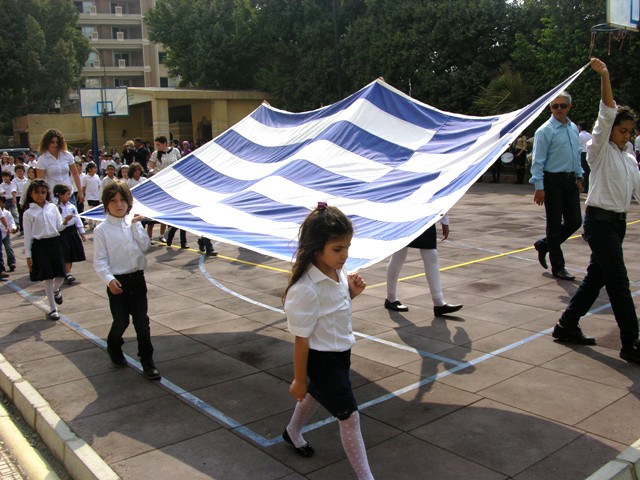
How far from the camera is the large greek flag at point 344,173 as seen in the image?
17.7ft

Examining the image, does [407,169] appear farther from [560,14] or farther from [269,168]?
[560,14]

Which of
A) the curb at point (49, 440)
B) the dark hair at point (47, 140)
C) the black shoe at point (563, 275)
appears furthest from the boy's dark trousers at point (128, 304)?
the black shoe at point (563, 275)

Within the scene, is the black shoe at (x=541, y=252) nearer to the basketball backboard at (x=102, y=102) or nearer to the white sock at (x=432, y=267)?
the white sock at (x=432, y=267)

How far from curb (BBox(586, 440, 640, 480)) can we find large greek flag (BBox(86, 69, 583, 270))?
198 centimetres

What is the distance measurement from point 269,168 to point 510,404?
3.79 m

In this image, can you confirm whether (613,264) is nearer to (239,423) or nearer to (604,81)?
(604,81)

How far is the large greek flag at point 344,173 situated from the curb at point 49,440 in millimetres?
1915

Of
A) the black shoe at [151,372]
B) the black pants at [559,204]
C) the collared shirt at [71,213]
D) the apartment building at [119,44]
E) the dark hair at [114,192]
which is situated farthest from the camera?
the apartment building at [119,44]

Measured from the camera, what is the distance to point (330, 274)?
3676 mm

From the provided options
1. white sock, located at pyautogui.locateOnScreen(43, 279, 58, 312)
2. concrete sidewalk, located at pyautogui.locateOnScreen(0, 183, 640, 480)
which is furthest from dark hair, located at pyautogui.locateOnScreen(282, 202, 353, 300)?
white sock, located at pyautogui.locateOnScreen(43, 279, 58, 312)

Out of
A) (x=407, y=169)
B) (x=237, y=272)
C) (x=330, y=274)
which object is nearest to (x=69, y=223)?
(x=237, y=272)

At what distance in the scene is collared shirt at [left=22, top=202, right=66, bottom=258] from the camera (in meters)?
7.71

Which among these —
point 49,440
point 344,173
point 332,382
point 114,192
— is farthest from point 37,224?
point 332,382

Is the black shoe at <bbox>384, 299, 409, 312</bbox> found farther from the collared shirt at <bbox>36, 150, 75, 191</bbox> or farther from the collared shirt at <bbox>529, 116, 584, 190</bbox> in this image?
the collared shirt at <bbox>36, 150, 75, 191</bbox>
